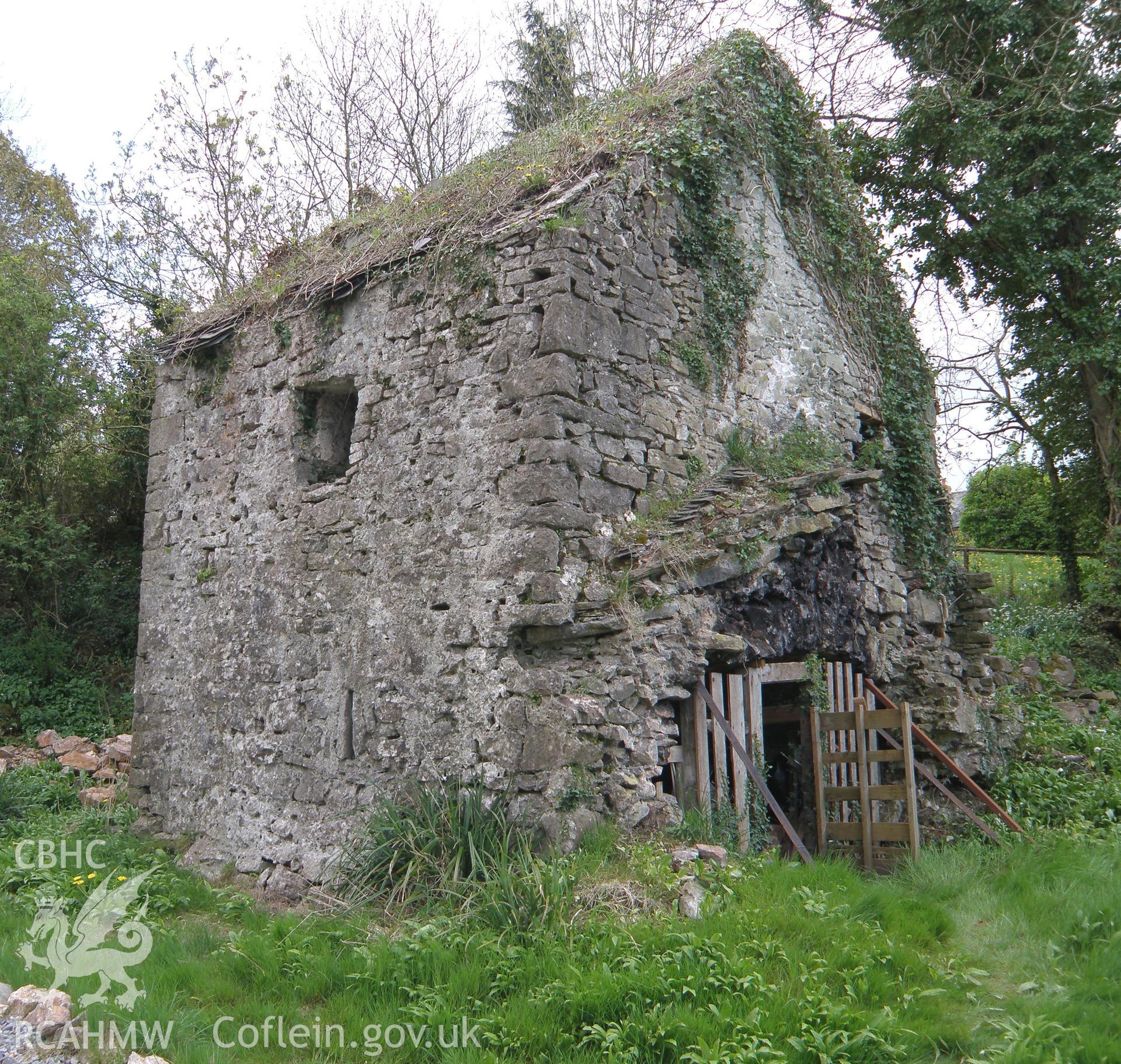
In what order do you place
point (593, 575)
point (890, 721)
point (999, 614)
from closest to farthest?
1. point (593, 575)
2. point (890, 721)
3. point (999, 614)

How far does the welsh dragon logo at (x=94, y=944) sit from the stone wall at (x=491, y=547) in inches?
51.5

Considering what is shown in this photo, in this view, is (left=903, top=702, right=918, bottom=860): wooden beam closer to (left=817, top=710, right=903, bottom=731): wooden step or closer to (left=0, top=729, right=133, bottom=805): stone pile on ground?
(left=817, top=710, right=903, bottom=731): wooden step

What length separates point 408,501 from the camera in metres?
7.06

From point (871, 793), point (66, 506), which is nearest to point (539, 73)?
point (66, 506)

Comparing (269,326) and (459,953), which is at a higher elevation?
(269,326)

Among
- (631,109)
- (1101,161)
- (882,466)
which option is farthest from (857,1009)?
(1101,161)

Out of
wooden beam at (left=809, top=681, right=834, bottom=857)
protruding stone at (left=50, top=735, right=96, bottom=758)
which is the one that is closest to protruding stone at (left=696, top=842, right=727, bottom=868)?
wooden beam at (left=809, top=681, right=834, bottom=857)

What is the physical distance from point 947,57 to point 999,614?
28.1ft

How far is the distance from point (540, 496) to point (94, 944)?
12.2ft

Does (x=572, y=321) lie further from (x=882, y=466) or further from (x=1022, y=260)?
(x=1022, y=260)

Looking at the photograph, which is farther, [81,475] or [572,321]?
[81,475]

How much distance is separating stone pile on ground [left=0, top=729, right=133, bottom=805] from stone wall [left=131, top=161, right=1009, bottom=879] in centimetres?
195

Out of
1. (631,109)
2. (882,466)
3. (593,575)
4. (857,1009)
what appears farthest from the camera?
(882,466)

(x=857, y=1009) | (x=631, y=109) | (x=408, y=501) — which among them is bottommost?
(x=857, y=1009)
